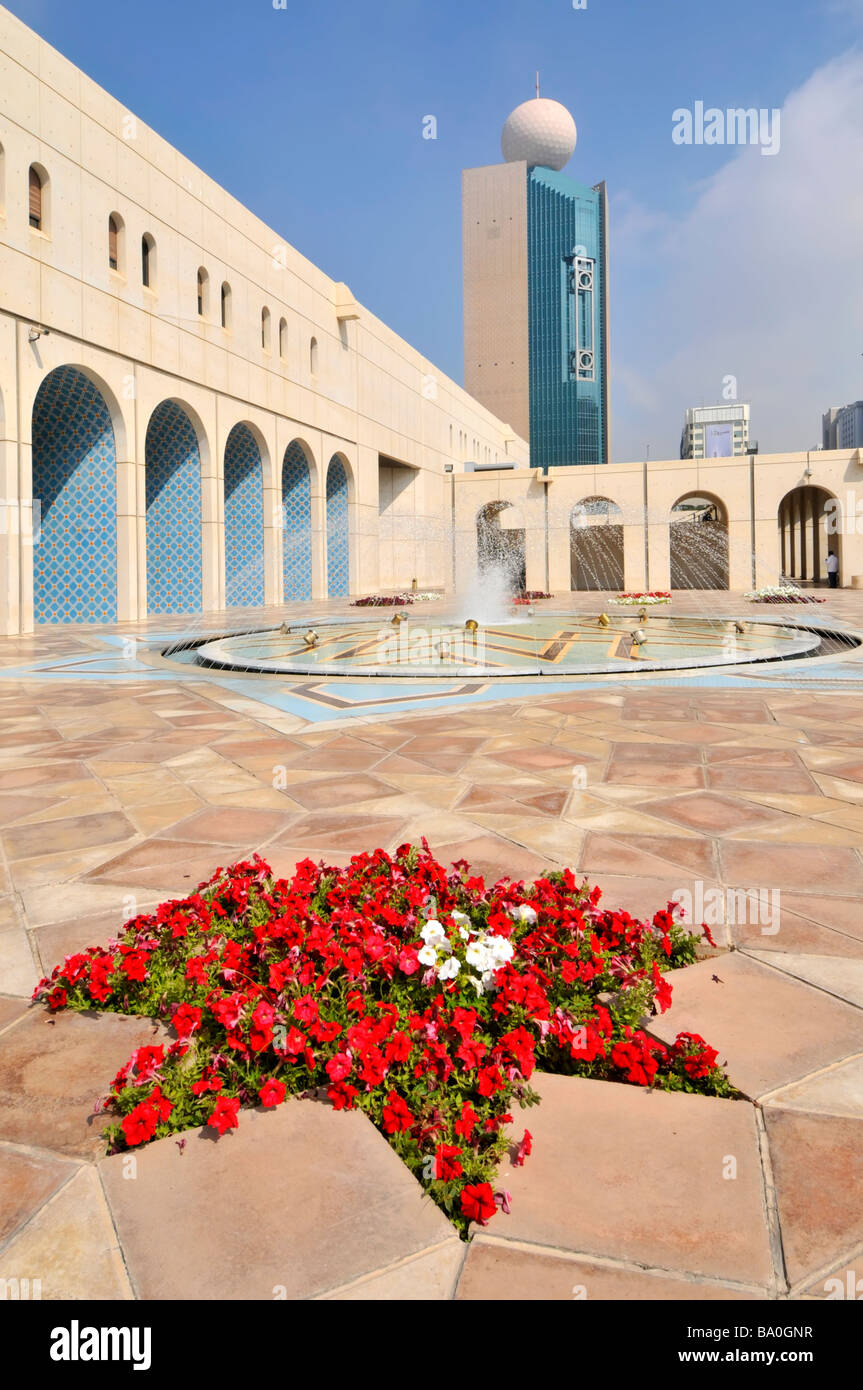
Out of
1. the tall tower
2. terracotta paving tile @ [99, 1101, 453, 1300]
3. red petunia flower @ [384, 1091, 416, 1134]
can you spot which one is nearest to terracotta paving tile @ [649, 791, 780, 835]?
red petunia flower @ [384, 1091, 416, 1134]

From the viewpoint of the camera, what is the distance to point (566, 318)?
9462 centimetres

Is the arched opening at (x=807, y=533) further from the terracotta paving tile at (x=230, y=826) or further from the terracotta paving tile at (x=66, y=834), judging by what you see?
the terracotta paving tile at (x=66, y=834)

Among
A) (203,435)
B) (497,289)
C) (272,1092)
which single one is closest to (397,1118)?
(272,1092)

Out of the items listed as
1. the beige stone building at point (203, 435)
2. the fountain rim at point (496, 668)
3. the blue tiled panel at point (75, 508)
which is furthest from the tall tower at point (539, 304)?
the fountain rim at point (496, 668)

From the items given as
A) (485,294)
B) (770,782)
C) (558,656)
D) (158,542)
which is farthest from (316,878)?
(485,294)

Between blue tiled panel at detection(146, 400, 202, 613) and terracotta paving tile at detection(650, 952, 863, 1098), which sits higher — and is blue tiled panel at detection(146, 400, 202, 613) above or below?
above

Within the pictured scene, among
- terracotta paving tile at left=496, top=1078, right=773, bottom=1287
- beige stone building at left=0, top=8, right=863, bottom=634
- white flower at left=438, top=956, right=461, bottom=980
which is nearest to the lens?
terracotta paving tile at left=496, top=1078, right=773, bottom=1287

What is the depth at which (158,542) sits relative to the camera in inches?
849

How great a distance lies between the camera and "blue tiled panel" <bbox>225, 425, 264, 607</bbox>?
2422cm

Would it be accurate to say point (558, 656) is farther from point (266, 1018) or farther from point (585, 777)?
point (266, 1018)

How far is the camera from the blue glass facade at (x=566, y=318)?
92.8m

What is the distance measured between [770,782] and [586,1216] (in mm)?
3258

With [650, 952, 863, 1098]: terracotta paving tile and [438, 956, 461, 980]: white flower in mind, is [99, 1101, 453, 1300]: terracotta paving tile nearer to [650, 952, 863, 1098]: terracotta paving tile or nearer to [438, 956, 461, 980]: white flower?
[438, 956, 461, 980]: white flower

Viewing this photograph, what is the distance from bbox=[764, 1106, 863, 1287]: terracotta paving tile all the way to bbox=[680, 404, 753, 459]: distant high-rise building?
15639 cm
